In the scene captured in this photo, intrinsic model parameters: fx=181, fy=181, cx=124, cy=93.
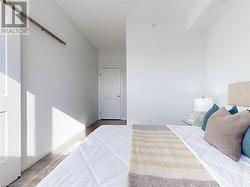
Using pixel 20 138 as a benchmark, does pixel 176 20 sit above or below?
above

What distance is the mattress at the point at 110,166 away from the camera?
0.88 meters

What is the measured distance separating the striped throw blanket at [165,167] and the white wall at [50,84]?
1672 millimetres

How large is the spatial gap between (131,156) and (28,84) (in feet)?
6.17

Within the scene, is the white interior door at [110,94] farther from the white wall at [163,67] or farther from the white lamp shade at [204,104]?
the white lamp shade at [204,104]

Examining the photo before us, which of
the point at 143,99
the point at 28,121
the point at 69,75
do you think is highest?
the point at 69,75

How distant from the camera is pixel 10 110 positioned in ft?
6.56

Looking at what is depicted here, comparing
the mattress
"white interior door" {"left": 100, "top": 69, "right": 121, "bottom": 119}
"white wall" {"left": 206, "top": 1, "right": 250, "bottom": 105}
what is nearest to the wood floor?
the mattress

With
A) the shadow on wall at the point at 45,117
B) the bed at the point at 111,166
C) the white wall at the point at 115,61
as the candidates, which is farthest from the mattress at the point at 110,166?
the white wall at the point at 115,61

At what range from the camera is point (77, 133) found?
4.33 metres

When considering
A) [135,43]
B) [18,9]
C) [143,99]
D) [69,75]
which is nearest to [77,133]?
[69,75]

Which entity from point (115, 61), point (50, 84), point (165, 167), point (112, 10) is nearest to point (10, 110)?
point (50, 84)

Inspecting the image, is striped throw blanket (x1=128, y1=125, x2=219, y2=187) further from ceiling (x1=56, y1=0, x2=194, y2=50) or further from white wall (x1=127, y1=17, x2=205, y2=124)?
ceiling (x1=56, y1=0, x2=194, y2=50)

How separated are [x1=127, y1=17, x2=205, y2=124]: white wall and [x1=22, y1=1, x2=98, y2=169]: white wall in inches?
51.1

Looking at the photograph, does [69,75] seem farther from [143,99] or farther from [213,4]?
[213,4]
